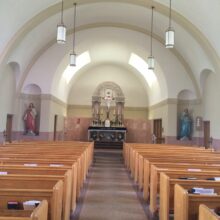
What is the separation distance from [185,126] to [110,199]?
1008 centimetres

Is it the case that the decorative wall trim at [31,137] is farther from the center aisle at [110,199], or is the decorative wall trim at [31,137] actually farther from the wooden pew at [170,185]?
the wooden pew at [170,185]

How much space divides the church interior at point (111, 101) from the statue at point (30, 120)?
48 mm

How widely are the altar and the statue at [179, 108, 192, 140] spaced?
3808 mm

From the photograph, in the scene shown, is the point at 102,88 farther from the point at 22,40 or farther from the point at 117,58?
the point at 22,40

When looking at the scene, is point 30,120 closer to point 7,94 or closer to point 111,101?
point 7,94

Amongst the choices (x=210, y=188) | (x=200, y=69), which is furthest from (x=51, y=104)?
(x=210, y=188)

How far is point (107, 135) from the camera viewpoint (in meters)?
18.3

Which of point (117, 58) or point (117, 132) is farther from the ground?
point (117, 58)

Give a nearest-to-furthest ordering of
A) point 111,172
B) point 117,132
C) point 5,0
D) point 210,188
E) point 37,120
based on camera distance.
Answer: point 210,188
point 5,0
point 111,172
point 37,120
point 117,132

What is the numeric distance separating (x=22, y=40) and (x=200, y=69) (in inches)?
300

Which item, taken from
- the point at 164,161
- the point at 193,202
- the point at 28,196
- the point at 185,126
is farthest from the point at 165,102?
the point at 28,196

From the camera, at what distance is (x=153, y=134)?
728 inches

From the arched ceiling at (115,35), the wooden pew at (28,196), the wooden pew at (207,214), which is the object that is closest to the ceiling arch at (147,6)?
the arched ceiling at (115,35)

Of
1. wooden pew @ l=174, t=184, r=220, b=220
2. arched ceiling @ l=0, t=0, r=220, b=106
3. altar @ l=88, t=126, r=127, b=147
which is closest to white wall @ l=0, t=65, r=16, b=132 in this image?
arched ceiling @ l=0, t=0, r=220, b=106
